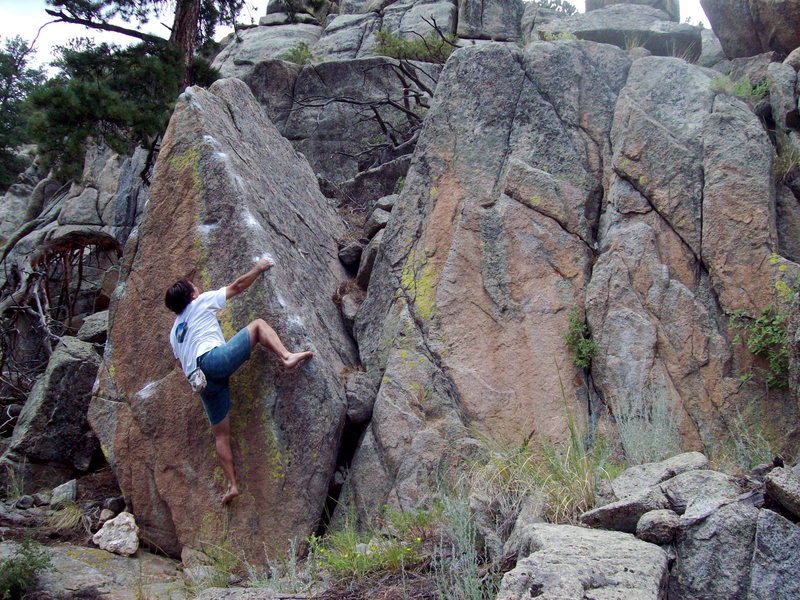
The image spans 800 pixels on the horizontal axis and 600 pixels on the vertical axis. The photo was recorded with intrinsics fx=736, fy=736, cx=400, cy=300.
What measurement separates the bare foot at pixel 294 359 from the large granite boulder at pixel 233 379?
5.3 inches

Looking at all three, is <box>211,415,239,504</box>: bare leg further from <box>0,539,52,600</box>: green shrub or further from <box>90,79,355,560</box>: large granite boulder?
<box>0,539,52,600</box>: green shrub

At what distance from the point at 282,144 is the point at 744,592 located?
26.4ft

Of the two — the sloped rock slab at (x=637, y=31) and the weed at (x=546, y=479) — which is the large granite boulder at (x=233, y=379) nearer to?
the weed at (x=546, y=479)

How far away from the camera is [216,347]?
6465 mm

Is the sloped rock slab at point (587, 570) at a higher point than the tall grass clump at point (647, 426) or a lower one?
higher

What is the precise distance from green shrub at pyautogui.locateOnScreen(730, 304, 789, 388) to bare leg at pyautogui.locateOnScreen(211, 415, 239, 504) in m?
4.64

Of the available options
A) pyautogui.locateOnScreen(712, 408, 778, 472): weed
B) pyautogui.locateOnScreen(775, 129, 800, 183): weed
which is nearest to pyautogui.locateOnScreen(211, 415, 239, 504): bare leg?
pyautogui.locateOnScreen(712, 408, 778, 472): weed

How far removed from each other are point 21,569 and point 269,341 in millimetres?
2627

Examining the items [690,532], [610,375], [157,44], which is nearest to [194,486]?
[610,375]

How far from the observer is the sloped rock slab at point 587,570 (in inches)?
140

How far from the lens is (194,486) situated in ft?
22.5

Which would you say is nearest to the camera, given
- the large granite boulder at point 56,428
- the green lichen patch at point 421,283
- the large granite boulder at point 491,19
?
the green lichen patch at point 421,283

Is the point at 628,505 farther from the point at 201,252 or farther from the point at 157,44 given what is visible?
the point at 157,44

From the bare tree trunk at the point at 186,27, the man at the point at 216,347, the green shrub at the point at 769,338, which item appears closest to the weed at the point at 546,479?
the green shrub at the point at 769,338
